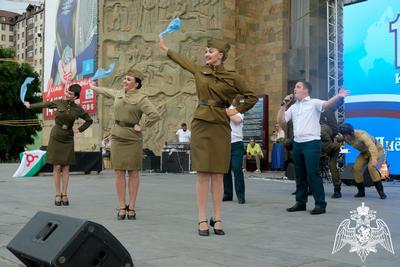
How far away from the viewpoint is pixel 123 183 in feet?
21.4

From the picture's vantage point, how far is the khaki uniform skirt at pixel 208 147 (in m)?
5.31

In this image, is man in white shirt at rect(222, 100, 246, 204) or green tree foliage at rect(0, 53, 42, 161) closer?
man in white shirt at rect(222, 100, 246, 204)

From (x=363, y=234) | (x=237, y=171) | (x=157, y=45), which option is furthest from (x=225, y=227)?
(x=157, y=45)

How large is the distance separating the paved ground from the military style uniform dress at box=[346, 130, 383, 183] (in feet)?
1.35

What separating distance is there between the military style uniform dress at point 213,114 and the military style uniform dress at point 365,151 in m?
4.38

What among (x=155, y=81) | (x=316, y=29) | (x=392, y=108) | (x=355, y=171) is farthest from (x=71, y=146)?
(x=316, y=29)

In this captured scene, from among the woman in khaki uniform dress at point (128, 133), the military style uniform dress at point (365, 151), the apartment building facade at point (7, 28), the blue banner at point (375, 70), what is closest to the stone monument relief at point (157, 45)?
the blue banner at point (375, 70)

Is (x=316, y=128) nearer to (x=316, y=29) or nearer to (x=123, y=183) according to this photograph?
(x=123, y=183)

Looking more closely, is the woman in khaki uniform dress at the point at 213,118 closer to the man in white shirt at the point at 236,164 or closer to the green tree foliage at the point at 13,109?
the man in white shirt at the point at 236,164

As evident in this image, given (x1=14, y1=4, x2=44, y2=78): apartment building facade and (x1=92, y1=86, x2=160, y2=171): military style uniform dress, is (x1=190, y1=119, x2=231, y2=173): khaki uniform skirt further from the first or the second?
(x1=14, y1=4, x2=44, y2=78): apartment building facade

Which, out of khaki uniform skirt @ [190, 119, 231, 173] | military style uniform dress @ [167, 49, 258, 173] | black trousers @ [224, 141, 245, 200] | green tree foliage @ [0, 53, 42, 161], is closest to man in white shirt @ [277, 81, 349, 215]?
black trousers @ [224, 141, 245, 200]

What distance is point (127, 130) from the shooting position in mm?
6469

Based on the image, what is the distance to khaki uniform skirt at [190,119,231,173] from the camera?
531cm

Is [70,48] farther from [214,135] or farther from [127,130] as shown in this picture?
[214,135]
